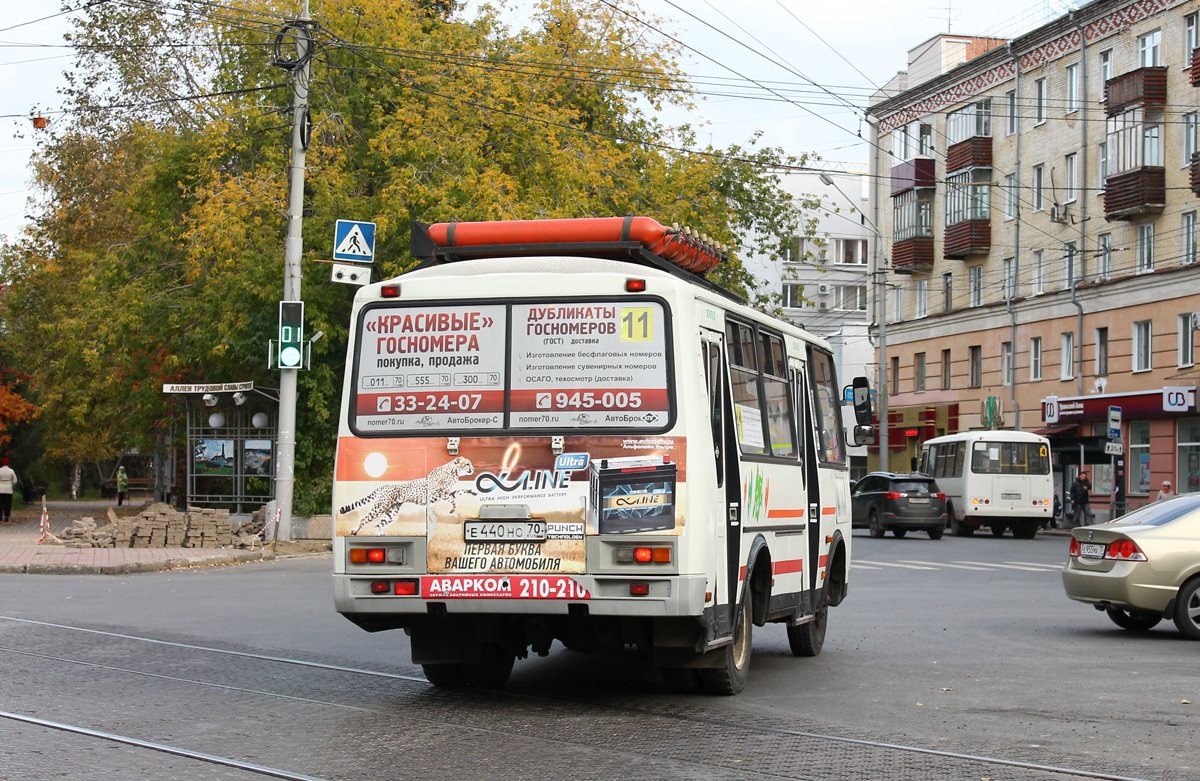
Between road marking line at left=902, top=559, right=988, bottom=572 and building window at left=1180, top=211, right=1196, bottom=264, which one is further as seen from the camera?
building window at left=1180, top=211, right=1196, bottom=264

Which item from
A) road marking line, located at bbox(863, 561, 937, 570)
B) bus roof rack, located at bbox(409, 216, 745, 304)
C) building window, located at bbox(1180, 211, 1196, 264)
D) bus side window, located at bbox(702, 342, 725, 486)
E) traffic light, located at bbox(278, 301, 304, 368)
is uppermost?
building window, located at bbox(1180, 211, 1196, 264)

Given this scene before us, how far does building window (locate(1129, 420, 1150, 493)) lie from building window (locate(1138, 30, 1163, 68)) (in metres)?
10.2

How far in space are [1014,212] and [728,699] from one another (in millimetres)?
42502

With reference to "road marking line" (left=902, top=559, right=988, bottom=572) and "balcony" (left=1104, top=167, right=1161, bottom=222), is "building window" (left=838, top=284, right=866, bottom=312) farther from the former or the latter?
"road marking line" (left=902, top=559, right=988, bottom=572)

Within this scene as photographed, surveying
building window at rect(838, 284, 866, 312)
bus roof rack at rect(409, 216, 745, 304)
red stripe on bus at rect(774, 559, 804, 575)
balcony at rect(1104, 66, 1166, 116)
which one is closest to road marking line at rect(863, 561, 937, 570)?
red stripe on bus at rect(774, 559, 804, 575)

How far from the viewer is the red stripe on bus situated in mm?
10914

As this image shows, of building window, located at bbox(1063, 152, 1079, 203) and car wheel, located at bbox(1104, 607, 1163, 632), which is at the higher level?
building window, located at bbox(1063, 152, 1079, 203)

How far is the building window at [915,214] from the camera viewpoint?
181 feet

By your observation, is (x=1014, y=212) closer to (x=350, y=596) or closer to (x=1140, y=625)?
(x=1140, y=625)

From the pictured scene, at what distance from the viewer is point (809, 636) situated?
12516 mm

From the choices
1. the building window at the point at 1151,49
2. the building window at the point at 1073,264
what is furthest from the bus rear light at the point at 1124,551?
the building window at the point at 1073,264

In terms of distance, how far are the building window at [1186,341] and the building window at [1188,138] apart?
13.8ft

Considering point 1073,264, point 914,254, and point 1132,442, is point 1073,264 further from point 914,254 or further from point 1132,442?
point 914,254

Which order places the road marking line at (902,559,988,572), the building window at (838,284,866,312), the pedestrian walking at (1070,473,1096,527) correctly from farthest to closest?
the building window at (838,284,866,312)
the pedestrian walking at (1070,473,1096,527)
the road marking line at (902,559,988,572)
